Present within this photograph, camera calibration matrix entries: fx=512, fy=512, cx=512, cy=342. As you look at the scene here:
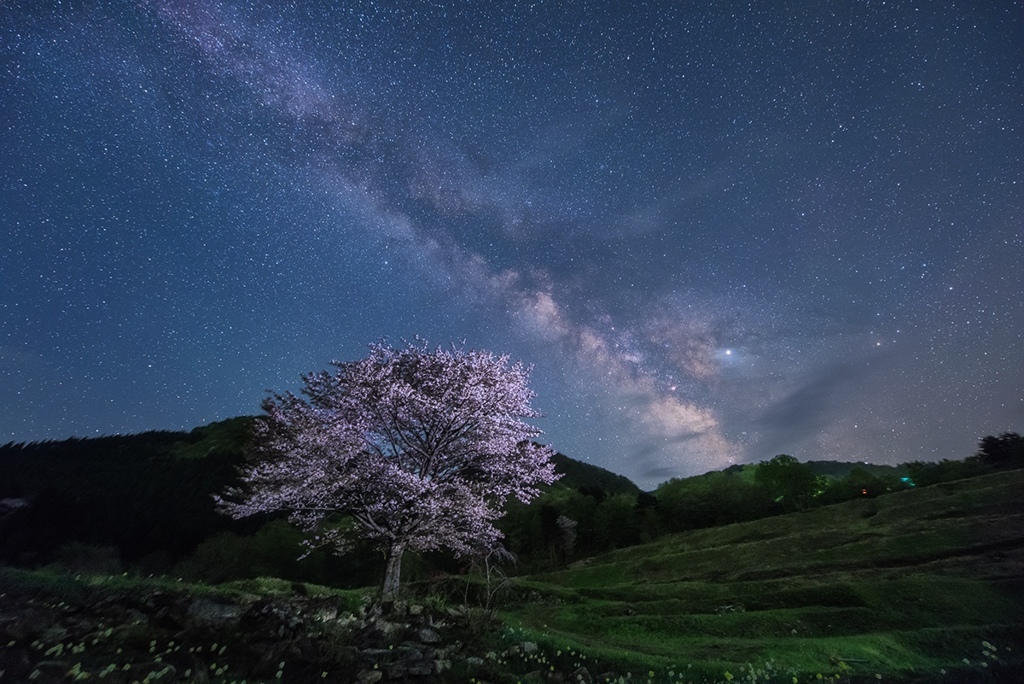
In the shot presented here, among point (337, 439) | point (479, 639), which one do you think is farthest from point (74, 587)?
point (337, 439)

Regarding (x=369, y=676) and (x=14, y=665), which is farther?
(x=369, y=676)

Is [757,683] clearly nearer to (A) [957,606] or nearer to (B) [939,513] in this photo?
(A) [957,606]

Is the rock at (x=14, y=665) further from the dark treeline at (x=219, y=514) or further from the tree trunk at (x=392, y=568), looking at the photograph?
the dark treeline at (x=219, y=514)

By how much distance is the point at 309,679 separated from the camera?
10.9m

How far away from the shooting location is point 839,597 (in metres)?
27.8

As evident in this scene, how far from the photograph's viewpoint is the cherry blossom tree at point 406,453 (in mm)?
25547

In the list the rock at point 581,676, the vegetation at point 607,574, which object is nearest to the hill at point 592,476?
the vegetation at point 607,574

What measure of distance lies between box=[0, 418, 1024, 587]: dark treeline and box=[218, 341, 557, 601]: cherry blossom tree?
27.0m

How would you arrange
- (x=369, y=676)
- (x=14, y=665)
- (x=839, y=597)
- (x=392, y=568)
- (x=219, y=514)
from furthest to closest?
(x=219, y=514), (x=839, y=597), (x=392, y=568), (x=369, y=676), (x=14, y=665)

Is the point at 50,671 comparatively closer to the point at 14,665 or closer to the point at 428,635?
the point at 14,665

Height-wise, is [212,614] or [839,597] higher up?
[839,597]

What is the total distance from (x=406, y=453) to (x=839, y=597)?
81.1 feet

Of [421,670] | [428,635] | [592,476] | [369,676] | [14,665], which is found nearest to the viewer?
[14,665]

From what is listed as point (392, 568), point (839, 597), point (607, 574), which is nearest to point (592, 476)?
point (607, 574)
